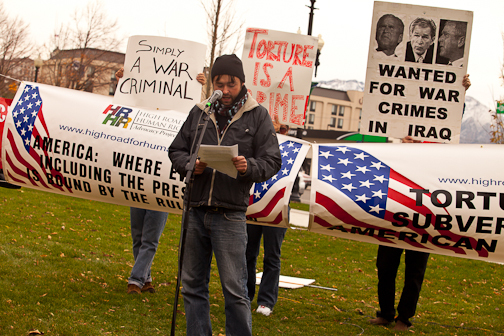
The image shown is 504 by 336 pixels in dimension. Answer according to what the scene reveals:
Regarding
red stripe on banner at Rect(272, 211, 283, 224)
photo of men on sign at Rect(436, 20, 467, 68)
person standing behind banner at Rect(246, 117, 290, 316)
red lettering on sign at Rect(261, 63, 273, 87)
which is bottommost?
person standing behind banner at Rect(246, 117, 290, 316)

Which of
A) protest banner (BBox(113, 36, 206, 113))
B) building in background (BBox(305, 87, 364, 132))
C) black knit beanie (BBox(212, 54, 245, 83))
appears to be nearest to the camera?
black knit beanie (BBox(212, 54, 245, 83))

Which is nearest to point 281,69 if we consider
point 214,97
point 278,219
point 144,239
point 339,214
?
point 278,219

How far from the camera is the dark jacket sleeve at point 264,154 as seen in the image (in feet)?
11.0

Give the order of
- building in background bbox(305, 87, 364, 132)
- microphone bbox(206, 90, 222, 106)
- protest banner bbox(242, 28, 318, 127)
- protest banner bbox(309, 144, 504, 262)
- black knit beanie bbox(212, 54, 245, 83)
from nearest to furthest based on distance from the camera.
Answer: microphone bbox(206, 90, 222, 106), black knit beanie bbox(212, 54, 245, 83), protest banner bbox(309, 144, 504, 262), protest banner bbox(242, 28, 318, 127), building in background bbox(305, 87, 364, 132)

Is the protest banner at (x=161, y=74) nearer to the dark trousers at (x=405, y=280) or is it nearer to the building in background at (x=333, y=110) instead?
the dark trousers at (x=405, y=280)

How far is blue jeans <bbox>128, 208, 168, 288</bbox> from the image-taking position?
520 cm

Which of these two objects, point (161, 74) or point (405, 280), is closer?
point (405, 280)

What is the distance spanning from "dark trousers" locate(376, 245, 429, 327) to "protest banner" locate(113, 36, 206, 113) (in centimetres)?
263

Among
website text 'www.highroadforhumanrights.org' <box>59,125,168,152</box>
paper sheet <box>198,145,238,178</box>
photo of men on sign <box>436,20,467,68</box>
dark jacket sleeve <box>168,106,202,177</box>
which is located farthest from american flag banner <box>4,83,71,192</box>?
photo of men on sign <box>436,20,467,68</box>

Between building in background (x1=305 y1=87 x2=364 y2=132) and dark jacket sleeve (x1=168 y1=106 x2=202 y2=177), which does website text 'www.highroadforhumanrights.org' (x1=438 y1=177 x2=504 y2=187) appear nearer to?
dark jacket sleeve (x1=168 y1=106 x2=202 y2=177)

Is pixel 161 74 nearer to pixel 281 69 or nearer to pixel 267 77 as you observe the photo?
pixel 267 77

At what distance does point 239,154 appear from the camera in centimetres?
351

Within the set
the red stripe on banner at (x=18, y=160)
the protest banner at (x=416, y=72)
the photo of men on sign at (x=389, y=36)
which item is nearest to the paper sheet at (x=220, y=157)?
the protest banner at (x=416, y=72)

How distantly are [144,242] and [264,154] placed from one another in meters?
2.30
